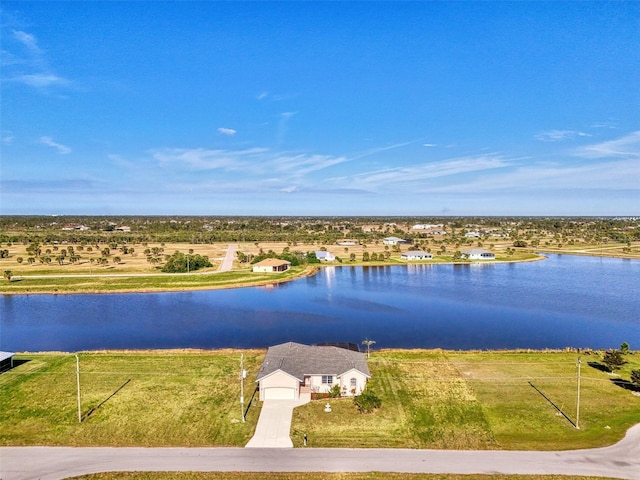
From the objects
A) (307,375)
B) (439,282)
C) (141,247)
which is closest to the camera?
(307,375)

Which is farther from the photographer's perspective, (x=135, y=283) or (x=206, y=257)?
(x=206, y=257)

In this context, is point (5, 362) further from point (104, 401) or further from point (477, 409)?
point (477, 409)

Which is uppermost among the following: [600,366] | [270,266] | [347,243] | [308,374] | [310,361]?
[347,243]

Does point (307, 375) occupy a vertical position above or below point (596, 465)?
above

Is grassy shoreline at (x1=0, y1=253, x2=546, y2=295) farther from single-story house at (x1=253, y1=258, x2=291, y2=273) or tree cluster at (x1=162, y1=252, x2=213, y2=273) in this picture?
tree cluster at (x1=162, y1=252, x2=213, y2=273)

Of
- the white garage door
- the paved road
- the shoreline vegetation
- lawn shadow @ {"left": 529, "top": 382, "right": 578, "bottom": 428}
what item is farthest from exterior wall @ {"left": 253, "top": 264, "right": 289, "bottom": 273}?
the paved road

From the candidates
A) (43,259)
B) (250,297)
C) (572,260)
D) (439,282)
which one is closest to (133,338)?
(250,297)

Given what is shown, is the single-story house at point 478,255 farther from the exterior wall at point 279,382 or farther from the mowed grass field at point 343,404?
the exterior wall at point 279,382

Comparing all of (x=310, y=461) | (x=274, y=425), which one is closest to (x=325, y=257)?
(x=274, y=425)

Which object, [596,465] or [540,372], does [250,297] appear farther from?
[596,465]
